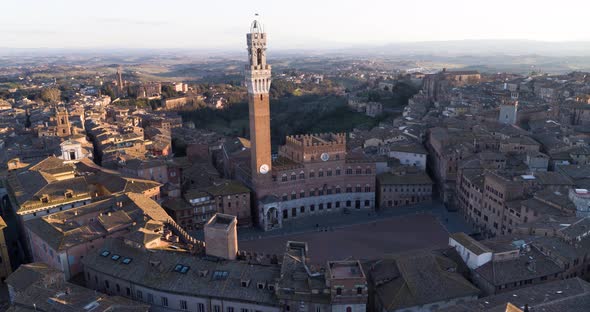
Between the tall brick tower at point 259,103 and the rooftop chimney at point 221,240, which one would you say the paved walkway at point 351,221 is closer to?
the tall brick tower at point 259,103

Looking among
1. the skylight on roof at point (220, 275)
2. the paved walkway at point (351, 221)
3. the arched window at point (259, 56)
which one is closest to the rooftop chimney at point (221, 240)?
the skylight on roof at point (220, 275)

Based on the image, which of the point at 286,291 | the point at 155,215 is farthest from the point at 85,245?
the point at 286,291

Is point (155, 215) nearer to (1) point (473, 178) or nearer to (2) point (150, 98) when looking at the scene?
(1) point (473, 178)

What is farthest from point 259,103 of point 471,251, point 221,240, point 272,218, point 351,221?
point 471,251

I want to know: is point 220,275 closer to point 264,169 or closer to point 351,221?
point 264,169

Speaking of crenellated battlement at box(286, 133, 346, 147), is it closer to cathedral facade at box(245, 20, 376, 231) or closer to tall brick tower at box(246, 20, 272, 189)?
cathedral facade at box(245, 20, 376, 231)

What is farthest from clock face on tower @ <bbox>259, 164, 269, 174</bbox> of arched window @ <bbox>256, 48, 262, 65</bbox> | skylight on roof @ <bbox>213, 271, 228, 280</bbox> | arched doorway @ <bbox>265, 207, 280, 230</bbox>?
skylight on roof @ <bbox>213, 271, 228, 280</bbox>
